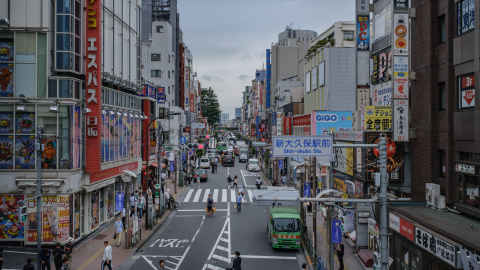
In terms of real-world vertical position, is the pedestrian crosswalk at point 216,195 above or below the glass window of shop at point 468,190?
below

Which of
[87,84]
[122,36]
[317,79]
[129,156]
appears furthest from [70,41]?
[317,79]

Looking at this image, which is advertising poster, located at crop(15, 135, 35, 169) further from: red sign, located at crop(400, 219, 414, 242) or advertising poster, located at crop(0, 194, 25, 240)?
red sign, located at crop(400, 219, 414, 242)

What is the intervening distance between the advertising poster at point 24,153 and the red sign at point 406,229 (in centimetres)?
1943

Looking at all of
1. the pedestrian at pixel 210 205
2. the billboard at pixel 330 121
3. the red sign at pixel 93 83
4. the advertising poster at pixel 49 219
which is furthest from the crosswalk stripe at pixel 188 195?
the advertising poster at pixel 49 219

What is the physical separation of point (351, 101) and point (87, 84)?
23445 mm

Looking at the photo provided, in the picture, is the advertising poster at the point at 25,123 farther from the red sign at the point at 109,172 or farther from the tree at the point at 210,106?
the tree at the point at 210,106

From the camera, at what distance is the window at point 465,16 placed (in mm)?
15952

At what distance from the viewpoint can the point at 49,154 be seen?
988 inches

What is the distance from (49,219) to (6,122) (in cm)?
589

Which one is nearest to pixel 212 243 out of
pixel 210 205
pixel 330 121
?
pixel 210 205

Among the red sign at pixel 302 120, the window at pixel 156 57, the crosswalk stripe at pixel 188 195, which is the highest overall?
the window at pixel 156 57

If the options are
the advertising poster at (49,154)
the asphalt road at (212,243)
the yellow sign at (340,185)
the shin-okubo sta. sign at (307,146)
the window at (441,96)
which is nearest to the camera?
the shin-okubo sta. sign at (307,146)

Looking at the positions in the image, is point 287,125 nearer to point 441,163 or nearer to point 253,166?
point 253,166

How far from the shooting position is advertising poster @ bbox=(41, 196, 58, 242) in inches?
966
